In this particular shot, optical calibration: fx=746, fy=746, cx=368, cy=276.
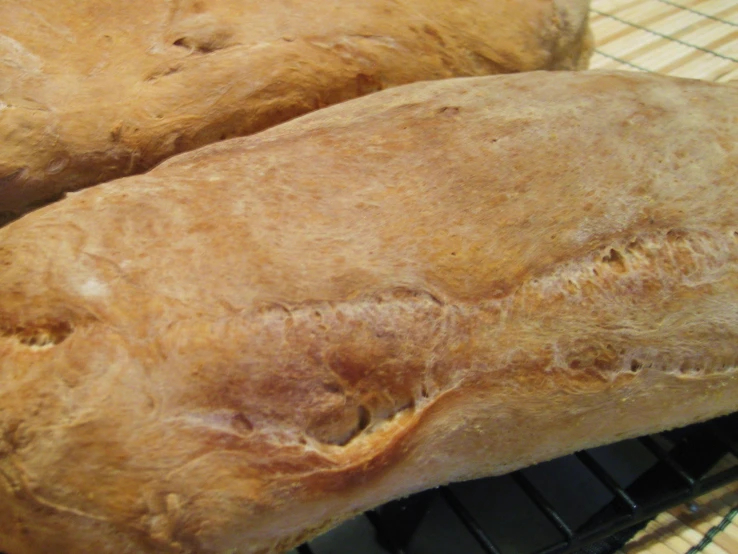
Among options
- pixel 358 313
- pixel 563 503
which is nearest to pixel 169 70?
pixel 358 313

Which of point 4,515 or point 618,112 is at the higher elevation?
point 618,112

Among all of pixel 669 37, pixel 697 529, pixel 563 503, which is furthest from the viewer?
pixel 669 37

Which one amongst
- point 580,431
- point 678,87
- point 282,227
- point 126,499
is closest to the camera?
point 126,499

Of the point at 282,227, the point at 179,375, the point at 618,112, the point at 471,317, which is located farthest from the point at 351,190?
the point at 618,112

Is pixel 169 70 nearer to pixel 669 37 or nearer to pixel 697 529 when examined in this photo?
pixel 697 529

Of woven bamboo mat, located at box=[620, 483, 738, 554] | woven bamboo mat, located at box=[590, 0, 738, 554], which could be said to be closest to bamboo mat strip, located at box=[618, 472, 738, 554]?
woven bamboo mat, located at box=[620, 483, 738, 554]

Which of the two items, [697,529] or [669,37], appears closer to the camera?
[697,529]

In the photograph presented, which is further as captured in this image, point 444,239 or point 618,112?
point 618,112

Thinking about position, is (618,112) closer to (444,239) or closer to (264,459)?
(444,239)
